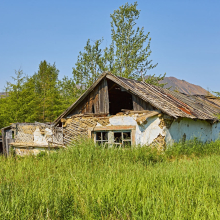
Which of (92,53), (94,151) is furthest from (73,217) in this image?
(92,53)

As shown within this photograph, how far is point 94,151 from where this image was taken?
8.06 meters

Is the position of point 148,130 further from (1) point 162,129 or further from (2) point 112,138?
(2) point 112,138

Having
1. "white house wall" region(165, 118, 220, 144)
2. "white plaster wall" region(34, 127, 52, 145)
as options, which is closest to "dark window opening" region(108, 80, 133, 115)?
"white house wall" region(165, 118, 220, 144)

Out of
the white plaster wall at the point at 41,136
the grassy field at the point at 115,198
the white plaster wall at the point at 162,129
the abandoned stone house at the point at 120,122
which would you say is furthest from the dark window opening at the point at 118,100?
the grassy field at the point at 115,198

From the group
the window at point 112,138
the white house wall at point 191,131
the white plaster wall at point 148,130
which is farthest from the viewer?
the window at point 112,138

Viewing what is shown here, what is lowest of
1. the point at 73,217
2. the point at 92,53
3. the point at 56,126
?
the point at 73,217

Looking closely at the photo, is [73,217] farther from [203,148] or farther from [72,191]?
[203,148]

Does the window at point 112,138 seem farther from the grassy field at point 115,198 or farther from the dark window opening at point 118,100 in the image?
the grassy field at point 115,198

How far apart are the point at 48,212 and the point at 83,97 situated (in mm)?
9430

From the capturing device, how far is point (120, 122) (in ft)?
38.1

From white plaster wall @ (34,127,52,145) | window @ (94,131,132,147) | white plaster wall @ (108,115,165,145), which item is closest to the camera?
white plaster wall @ (108,115,165,145)

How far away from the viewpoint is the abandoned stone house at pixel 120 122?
35.3 ft

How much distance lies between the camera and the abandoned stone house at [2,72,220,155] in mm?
10758

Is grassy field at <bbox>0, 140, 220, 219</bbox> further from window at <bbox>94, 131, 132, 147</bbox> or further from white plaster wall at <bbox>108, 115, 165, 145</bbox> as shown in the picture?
window at <bbox>94, 131, 132, 147</bbox>
